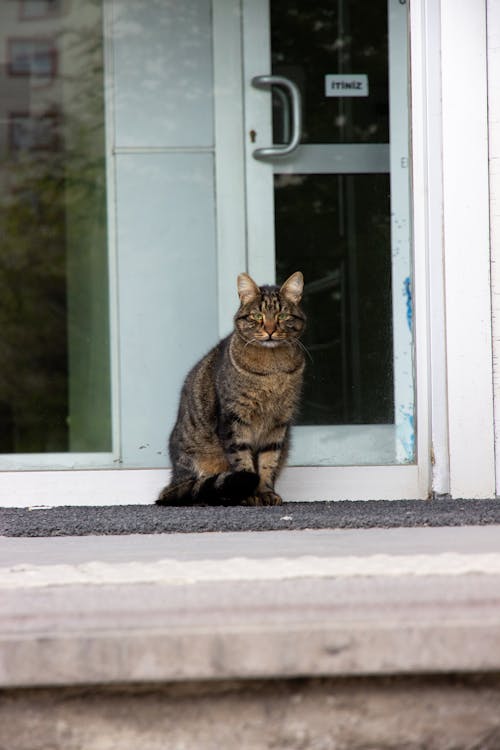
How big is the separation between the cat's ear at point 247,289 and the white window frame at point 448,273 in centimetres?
56

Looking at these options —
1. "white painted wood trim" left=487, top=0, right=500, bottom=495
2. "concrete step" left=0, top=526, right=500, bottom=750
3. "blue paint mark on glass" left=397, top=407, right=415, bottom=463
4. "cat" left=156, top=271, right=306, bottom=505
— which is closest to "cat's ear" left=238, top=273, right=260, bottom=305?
"cat" left=156, top=271, right=306, bottom=505

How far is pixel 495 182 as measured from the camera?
3.36 meters

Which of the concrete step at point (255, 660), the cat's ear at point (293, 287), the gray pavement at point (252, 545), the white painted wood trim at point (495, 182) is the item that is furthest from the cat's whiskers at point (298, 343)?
the concrete step at point (255, 660)

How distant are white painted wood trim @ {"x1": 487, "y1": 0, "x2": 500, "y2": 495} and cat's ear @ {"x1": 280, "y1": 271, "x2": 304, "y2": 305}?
0.63 metres

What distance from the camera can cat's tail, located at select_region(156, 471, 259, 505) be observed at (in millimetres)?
3098

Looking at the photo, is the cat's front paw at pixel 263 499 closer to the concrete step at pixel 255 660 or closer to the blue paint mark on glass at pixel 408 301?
the blue paint mark on glass at pixel 408 301

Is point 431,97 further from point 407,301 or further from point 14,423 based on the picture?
point 14,423

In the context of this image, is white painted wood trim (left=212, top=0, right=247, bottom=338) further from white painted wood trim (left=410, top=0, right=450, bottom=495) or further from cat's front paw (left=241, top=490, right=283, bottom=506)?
cat's front paw (left=241, top=490, right=283, bottom=506)

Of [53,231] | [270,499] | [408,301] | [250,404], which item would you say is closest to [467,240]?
[408,301]

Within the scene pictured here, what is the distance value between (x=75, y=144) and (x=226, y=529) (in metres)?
1.92

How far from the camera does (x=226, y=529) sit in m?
2.50

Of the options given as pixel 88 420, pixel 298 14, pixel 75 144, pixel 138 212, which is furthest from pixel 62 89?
pixel 88 420

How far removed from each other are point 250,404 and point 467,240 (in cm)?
89

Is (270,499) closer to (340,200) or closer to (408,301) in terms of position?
(408,301)
